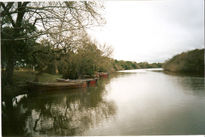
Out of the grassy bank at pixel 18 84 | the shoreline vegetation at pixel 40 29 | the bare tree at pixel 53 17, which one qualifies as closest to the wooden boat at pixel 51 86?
the grassy bank at pixel 18 84

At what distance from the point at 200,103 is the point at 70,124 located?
3709 mm

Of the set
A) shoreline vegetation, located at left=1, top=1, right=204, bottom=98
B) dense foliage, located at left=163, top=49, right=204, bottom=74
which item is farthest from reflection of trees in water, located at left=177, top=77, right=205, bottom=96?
shoreline vegetation, located at left=1, top=1, right=204, bottom=98

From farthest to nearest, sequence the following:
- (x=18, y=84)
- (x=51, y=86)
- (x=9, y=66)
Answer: (x=51, y=86), (x=18, y=84), (x=9, y=66)

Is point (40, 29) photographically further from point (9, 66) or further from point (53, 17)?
point (9, 66)

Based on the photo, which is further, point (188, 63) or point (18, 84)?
point (188, 63)

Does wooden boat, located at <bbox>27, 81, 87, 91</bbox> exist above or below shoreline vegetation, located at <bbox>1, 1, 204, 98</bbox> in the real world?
below

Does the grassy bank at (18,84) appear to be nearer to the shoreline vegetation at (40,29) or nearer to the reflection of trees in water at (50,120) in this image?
the shoreline vegetation at (40,29)

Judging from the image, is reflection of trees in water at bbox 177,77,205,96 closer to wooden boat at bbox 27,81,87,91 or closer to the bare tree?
the bare tree

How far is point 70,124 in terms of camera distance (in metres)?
2.85

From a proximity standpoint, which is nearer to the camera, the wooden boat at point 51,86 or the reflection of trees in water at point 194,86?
the reflection of trees in water at point 194,86

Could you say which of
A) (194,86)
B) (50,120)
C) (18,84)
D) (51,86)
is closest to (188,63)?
(194,86)

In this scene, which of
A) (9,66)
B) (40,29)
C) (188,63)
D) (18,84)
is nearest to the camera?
(40,29)

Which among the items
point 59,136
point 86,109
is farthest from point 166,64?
point 59,136

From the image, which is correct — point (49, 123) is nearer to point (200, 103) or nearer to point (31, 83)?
point (31, 83)
